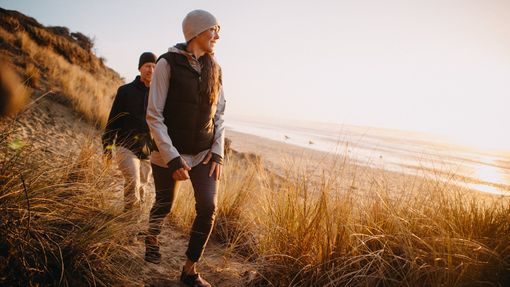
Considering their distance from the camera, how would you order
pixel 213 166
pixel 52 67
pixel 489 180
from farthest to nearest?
pixel 489 180
pixel 52 67
pixel 213 166

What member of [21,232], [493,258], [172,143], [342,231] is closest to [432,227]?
[493,258]

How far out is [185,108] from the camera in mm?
2166

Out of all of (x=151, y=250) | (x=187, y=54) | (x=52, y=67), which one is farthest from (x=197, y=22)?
(x=52, y=67)

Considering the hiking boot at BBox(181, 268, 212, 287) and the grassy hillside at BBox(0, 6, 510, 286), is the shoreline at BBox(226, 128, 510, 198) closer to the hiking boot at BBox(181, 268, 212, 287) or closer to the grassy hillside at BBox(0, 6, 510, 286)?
the grassy hillside at BBox(0, 6, 510, 286)

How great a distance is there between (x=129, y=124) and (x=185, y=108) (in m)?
1.32

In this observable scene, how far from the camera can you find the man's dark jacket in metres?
3.11

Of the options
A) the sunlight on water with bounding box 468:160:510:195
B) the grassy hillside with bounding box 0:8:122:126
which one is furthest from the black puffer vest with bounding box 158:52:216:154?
the sunlight on water with bounding box 468:160:510:195

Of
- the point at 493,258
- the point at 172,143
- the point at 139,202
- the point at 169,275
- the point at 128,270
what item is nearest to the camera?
the point at 493,258

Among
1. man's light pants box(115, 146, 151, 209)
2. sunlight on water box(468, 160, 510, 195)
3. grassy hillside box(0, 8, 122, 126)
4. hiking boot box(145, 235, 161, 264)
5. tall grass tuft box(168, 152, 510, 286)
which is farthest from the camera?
sunlight on water box(468, 160, 510, 195)

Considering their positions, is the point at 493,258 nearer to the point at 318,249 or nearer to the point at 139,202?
the point at 318,249

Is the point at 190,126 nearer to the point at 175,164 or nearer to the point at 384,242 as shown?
the point at 175,164

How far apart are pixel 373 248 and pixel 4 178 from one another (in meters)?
2.45

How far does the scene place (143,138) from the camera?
3.14 metres

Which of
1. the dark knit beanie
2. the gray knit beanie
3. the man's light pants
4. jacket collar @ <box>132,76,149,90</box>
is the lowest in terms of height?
the man's light pants
